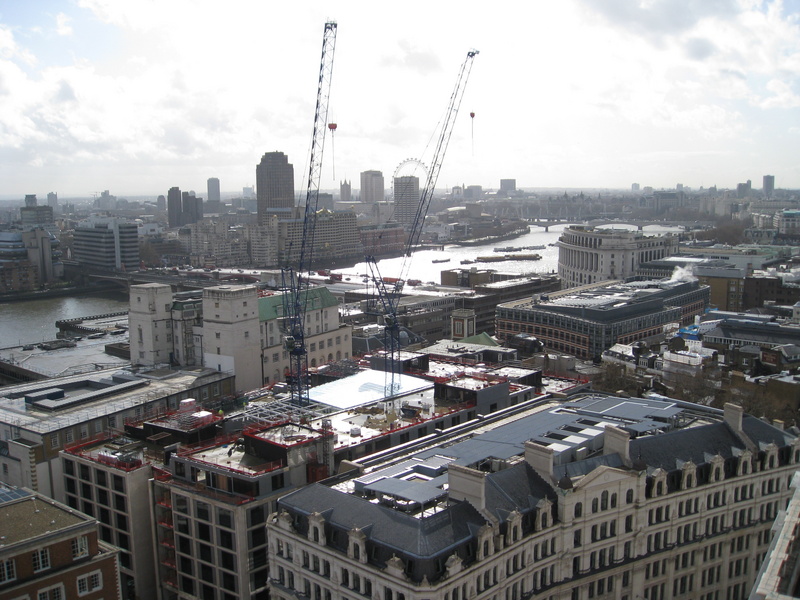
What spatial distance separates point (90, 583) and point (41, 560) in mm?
886

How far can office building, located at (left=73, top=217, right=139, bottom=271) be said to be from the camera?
84250 millimetres

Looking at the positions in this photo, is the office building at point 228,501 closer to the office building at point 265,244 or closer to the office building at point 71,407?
the office building at point 71,407

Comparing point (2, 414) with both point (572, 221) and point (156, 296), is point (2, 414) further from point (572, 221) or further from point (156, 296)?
point (572, 221)

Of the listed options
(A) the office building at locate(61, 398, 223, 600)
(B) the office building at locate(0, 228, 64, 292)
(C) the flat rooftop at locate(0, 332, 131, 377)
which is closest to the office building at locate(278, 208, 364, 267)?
(B) the office building at locate(0, 228, 64, 292)

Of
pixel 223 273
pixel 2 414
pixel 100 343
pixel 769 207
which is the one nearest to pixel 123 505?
pixel 2 414

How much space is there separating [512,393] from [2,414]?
1326 cm

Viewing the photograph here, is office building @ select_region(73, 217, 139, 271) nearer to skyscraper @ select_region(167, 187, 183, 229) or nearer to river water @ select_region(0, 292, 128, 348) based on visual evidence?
river water @ select_region(0, 292, 128, 348)

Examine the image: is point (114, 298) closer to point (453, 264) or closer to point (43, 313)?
point (43, 313)

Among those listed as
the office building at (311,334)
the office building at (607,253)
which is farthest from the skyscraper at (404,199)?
the office building at (311,334)

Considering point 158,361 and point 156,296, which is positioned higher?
point 156,296

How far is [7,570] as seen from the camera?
10.7 m

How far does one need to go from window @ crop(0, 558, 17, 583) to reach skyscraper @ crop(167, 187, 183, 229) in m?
147


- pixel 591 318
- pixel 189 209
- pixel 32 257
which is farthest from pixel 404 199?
pixel 591 318

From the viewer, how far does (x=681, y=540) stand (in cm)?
1361
